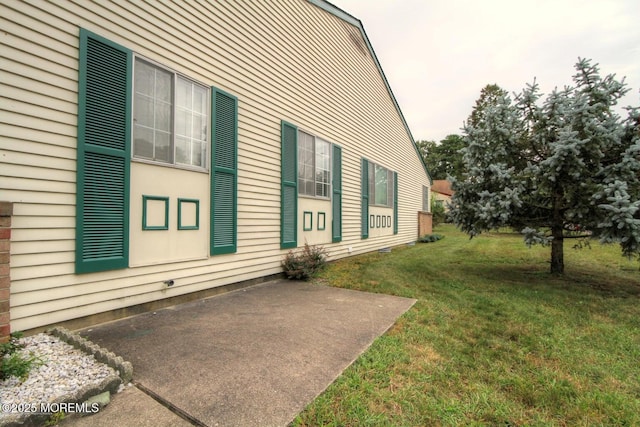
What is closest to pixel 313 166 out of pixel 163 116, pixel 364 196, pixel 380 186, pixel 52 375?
pixel 364 196

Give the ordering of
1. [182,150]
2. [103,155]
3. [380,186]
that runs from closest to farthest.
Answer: [103,155] < [182,150] < [380,186]

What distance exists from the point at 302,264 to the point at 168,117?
3312 mm

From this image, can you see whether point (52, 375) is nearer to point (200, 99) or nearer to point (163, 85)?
point (163, 85)

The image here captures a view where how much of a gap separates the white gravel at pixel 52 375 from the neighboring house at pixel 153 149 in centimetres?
42

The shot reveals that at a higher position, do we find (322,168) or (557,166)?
(322,168)

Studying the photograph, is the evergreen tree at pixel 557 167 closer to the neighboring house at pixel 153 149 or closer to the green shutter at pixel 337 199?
the green shutter at pixel 337 199

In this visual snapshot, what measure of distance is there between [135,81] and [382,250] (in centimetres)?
870

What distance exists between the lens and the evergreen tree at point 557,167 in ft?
14.9

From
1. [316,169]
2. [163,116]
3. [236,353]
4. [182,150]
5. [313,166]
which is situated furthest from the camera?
[316,169]

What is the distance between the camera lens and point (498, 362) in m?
2.48

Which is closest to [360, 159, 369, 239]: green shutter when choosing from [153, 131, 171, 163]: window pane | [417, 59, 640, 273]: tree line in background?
[417, 59, 640, 273]: tree line in background

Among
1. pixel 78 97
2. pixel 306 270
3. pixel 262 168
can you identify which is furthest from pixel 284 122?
pixel 78 97

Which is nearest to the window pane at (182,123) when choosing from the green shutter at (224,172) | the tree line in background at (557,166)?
the green shutter at (224,172)

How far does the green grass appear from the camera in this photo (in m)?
1.79
